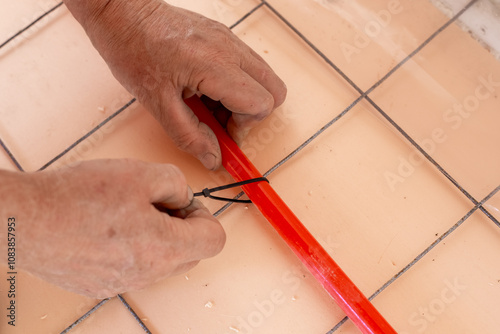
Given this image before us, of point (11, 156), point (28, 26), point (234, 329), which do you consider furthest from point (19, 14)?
point (234, 329)

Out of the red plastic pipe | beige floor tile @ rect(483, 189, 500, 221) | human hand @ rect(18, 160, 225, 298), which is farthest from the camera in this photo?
beige floor tile @ rect(483, 189, 500, 221)

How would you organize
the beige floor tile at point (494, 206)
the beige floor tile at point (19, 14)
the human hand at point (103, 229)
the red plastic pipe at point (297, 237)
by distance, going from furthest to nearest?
the beige floor tile at point (19, 14), the beige floor tile at point (494, 206), the red plastic pipe at point (297, 237), the human hand at point (103, 229)

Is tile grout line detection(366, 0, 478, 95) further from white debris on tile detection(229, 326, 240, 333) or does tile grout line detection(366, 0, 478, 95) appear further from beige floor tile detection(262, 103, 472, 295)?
white debris on tile detection(229, 326, 240, 333)

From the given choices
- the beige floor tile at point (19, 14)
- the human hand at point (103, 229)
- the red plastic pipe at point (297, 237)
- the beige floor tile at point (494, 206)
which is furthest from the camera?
the beige floor tile at point (19, 14)

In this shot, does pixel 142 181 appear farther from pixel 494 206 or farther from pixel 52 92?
pixel 494 206

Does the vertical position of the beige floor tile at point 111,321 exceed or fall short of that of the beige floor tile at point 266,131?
it falls short

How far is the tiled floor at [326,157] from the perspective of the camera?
2.42 ft

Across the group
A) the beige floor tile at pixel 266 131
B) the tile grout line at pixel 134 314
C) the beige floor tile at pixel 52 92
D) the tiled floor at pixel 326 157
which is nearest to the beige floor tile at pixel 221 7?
the tiled floor at pixel 326 157

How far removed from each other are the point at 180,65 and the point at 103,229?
0.28m

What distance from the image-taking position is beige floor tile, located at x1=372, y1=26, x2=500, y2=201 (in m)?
0.81

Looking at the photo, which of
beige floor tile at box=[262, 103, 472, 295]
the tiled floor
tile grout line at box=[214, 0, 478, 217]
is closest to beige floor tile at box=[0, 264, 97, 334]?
the tiled floor

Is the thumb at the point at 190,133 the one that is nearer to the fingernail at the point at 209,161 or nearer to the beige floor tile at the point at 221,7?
the fingernail at the point at 209,161

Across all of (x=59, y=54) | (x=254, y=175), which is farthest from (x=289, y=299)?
(x=59, y=54)

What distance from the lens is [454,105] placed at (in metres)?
0.84
